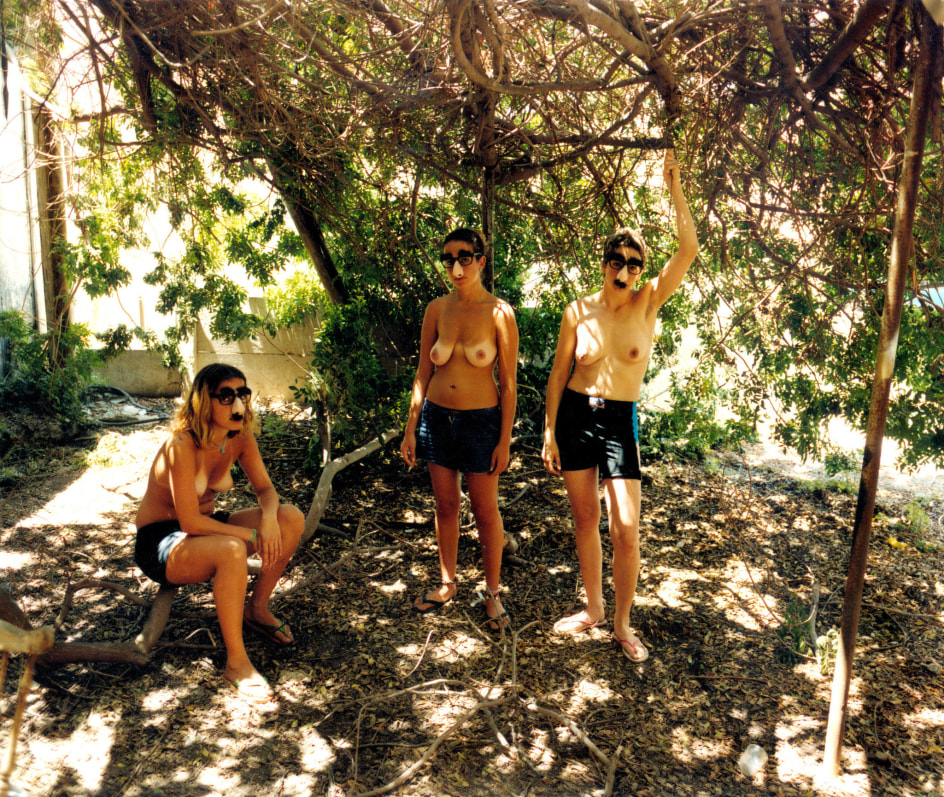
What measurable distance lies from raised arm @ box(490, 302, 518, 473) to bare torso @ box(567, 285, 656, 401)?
32 centimetres

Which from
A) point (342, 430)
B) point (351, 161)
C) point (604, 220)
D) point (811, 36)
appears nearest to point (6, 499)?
point (342, 430)

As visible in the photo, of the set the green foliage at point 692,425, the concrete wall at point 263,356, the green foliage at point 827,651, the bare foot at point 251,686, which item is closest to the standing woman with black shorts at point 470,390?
the bare foot at point 251,686

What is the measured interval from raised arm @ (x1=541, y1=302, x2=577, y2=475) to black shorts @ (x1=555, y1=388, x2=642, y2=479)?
0.16 ft

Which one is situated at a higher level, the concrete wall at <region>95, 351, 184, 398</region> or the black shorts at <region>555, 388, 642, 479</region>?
the concrete wall at <region>95, 351, 184, 398</region>

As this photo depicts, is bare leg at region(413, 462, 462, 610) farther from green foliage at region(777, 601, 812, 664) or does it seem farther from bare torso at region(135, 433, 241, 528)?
green foliage at region(777, 601, 812, 664)

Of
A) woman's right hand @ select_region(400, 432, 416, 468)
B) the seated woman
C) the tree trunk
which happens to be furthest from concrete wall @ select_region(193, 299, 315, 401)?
the tree trunk

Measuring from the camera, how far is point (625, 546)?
135 inches

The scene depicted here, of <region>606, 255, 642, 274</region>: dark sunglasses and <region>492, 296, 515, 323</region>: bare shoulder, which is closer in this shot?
<region>606, 255, 642, 274</region>: dark sunglasses

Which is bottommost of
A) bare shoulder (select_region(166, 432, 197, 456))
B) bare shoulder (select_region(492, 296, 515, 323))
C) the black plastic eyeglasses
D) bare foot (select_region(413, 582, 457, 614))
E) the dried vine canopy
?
bare foot (select_region(413, 582, 457, 614))

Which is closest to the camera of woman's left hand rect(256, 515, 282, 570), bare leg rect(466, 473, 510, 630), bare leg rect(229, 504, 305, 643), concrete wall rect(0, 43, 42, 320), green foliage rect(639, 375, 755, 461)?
woman's left hand rect(256, 515, 282, 570)

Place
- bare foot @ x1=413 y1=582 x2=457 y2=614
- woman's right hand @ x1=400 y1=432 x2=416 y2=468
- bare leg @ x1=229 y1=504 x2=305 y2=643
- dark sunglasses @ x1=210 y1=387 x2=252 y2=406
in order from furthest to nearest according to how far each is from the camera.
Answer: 1. bare foot @ x1=413 y1=582 x2=457 y2=614
2. woman's right hand @ x1=400 y1=432 x2=416 y2=468
3. bare leg @ x1=229 y1=504 x2=305 y2=643
4. dark sunglasses @ x1=210 y1=387 x2=252 y2=406

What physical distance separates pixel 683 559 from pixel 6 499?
472 cm

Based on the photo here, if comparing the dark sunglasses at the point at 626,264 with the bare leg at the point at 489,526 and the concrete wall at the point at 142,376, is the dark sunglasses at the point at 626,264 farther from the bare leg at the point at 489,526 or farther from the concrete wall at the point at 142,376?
the concrete wall at the point at 142,376

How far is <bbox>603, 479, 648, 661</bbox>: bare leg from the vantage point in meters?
3.41
